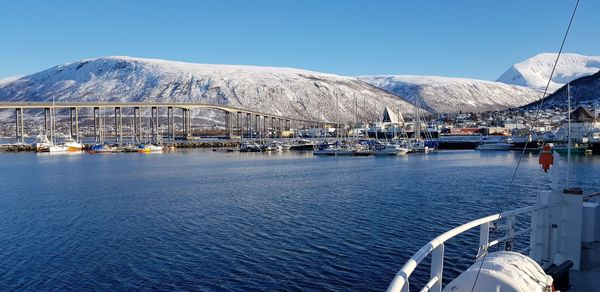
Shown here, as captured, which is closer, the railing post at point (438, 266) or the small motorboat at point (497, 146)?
the railing post at point (438, 266)

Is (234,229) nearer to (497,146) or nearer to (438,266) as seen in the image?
(438,266)

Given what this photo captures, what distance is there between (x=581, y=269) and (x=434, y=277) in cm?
336

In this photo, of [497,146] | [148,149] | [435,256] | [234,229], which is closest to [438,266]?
[435,256]

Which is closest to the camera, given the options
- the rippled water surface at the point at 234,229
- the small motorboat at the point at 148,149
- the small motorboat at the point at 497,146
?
the rippled water surface at the point at 234,229

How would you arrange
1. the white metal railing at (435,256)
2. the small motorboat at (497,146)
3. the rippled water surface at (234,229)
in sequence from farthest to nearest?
the small motorboat at (497,146), the rippled water surface at (234,229), the white metal railing at (435,256)

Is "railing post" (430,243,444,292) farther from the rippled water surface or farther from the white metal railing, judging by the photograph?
the rippled water surface

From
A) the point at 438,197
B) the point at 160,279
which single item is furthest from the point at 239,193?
the point at 160,279

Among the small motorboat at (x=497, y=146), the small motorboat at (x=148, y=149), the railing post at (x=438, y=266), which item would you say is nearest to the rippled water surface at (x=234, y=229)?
the railing post at (x=438, y=266)

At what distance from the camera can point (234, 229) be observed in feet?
Result: 70.5

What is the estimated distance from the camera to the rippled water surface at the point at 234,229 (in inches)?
→ 583

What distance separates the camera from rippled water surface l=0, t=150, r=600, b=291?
14805 millimetres

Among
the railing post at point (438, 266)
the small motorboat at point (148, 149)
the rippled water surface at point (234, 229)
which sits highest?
the railing post at point (438, 266)

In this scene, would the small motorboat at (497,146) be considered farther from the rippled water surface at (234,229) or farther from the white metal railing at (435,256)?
the white metal railing at (435,256)

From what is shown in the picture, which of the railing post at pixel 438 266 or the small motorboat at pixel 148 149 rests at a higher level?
the railing post at pixel 438 266
